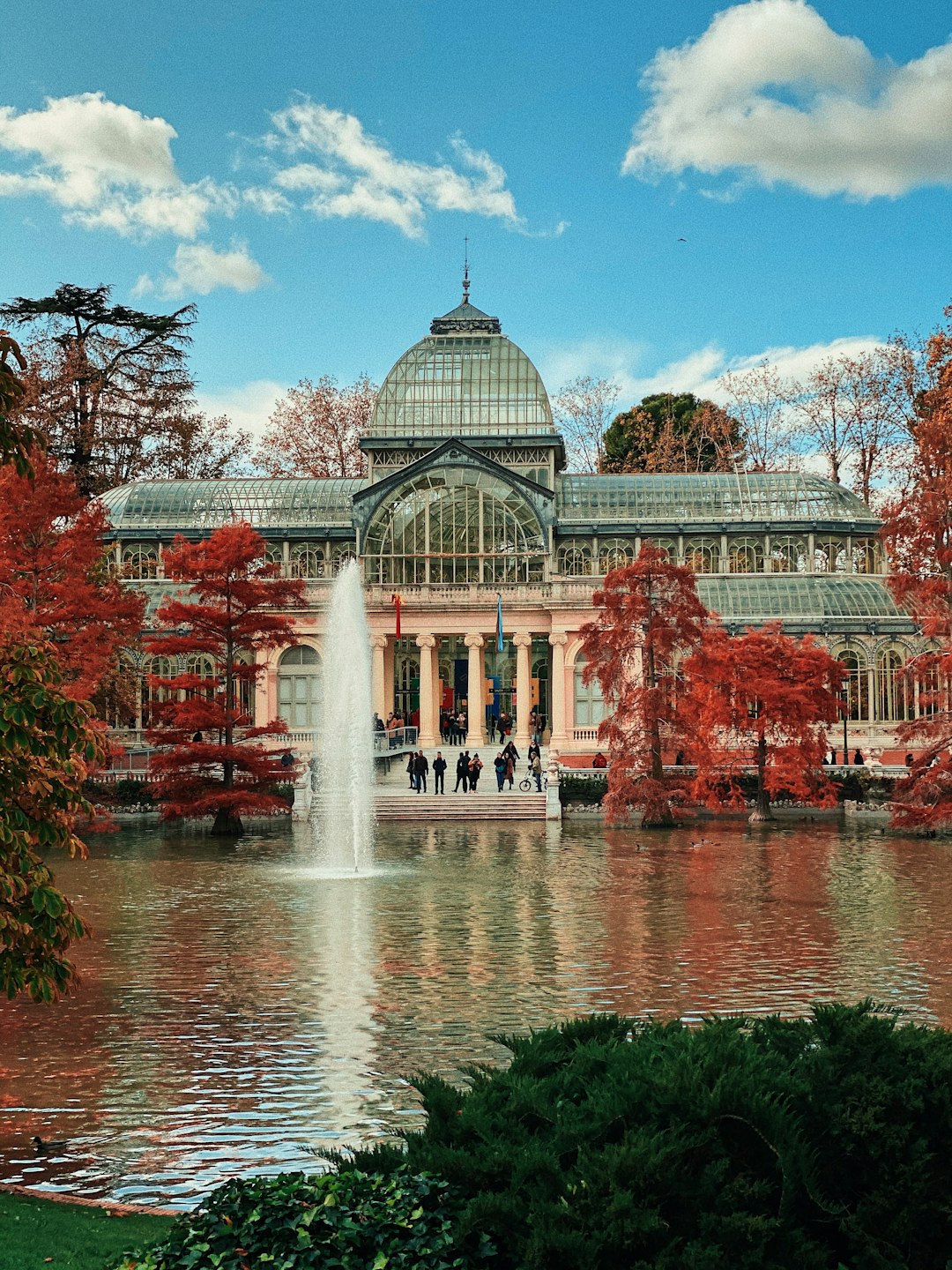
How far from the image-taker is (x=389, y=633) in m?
65.5

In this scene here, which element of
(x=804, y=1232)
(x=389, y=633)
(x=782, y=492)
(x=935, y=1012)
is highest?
(x=782, y=492)

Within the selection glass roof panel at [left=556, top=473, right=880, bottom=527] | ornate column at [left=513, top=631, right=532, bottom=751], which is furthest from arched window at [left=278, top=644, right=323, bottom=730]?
glass roof panel at [left=556, top=473, right=880, bottom=527]

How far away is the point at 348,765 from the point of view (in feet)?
155

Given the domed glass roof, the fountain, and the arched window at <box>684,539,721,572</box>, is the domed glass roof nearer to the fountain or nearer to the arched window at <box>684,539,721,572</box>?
the arched window at <box>684,539,721,572</box>

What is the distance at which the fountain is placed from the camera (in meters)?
34.7

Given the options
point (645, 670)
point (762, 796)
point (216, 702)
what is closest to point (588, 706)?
point (645, 670)

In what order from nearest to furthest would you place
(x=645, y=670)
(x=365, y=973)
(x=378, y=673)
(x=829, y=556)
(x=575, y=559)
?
(x=365, y=973) → (x=645, y=670) → (x=378, y=673) → (x=829, y=556) → (x=575, y=559)

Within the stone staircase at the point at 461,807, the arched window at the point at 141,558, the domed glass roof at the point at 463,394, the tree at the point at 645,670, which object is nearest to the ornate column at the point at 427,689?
the domed glass roof at the point at 463,394

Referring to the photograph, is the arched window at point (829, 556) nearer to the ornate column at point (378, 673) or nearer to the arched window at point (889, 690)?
the arched window at point (889, 690)

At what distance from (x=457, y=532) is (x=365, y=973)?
48.8 meters

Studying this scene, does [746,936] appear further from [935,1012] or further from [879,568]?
[879,568]

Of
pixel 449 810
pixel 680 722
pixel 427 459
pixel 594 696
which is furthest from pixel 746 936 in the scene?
pixel 427 459

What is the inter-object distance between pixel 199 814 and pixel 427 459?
30249 millimetres

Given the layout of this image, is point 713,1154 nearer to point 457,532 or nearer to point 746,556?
point 457,532
